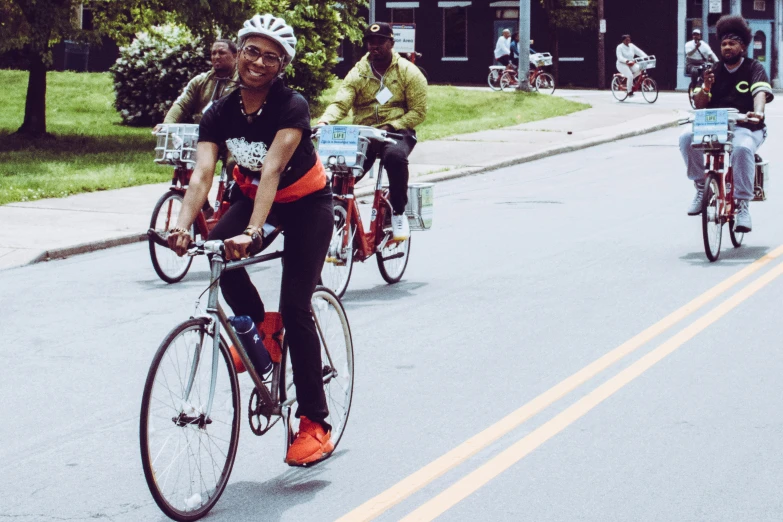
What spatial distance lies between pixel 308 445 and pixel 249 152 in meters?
1.17

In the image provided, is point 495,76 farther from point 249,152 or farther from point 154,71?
point 249,152

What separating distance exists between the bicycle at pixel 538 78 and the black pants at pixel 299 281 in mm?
31722

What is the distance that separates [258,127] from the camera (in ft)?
17.3

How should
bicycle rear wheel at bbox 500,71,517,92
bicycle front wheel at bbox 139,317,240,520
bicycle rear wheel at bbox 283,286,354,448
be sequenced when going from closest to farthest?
bicycle front wheel at bbox 139,317,240,520 < bicycle rear wheel at bbox 283,286,354,448 < bicycle rear wheel at bbox 500,71,517,92

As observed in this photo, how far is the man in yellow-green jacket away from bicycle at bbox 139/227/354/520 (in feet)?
15.0

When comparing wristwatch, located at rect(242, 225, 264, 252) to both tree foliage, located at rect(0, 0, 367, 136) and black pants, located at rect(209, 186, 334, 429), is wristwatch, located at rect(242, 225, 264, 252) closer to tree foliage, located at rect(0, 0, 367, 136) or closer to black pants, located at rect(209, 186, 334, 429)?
black pants, located at rect(209, 186, 334, 429)

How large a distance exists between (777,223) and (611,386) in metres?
6.65

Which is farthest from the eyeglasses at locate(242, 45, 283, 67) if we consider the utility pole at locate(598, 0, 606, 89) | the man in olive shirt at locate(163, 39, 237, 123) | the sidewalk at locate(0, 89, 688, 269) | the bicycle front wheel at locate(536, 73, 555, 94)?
the utility pole at locate(598, 0, 606, 89)

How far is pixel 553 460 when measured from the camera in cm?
559

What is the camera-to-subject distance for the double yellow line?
5082mm

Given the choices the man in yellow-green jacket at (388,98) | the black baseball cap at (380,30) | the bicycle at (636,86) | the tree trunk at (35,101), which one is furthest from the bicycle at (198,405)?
the bicycle at (636,86)

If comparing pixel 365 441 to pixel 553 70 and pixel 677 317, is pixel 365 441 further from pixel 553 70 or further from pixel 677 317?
pixel 553 70

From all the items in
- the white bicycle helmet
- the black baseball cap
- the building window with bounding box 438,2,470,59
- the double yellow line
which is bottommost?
the double yellow line

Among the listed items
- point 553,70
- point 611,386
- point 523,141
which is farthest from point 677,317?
point 553,70
